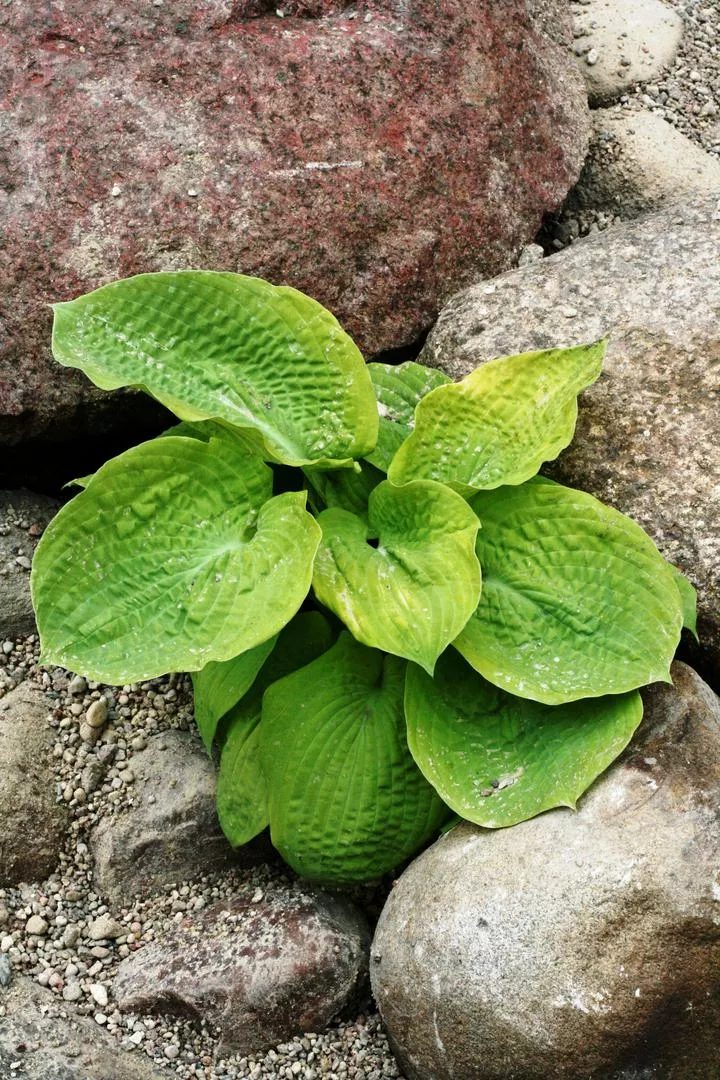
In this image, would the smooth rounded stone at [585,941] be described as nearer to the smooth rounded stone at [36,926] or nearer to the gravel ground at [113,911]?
the gravel ground at [113,911]

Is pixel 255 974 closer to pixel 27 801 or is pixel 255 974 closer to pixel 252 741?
pixel 252 741

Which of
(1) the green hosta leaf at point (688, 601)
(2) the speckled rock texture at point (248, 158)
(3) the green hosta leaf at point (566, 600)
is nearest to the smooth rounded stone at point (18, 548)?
(2) the speckled rock texture at point (248, 158)

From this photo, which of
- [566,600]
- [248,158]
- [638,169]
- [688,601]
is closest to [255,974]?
[566,600]

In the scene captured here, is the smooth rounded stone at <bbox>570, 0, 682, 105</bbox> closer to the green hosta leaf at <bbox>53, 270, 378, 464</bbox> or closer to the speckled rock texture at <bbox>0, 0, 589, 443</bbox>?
the speckled rock texture at <bbox>0, 0, 589, 443</bbox>

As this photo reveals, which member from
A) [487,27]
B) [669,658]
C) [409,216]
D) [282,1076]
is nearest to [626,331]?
[409,216]

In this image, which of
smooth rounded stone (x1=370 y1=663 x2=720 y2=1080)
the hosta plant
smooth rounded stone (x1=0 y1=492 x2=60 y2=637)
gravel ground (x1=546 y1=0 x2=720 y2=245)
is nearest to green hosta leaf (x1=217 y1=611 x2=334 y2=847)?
the hosta plant

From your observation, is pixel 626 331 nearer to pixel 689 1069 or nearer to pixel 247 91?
pixel 247 91
